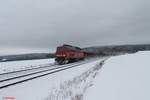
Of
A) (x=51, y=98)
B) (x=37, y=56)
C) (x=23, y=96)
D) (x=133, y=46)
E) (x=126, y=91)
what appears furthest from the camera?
(x=133, y=46)

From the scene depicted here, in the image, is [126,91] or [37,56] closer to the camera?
[126,91]

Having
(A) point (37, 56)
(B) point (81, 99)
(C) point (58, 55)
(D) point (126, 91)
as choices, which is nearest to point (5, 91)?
(B) point (81, 99)

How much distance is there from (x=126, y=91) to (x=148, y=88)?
1289 mm

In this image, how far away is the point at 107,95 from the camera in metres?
10.5

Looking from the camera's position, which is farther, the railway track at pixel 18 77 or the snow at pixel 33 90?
the railway track at pixel 18 77

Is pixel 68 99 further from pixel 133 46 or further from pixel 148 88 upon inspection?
pixel 133 46

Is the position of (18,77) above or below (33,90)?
above

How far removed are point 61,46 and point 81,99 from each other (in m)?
30.9

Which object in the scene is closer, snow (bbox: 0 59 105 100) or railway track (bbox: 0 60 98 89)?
snow (bbox: 0 59 105 100)

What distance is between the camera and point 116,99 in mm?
9719

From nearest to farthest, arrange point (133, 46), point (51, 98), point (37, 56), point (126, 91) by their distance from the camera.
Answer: point (51, 98), point (126, 91), point (37, 56), point (133, 46)

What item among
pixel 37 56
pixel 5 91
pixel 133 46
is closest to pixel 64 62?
pixel 5 91

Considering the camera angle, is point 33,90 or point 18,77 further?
point 18,77

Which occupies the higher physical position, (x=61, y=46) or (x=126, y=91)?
(x=61, y=46)
